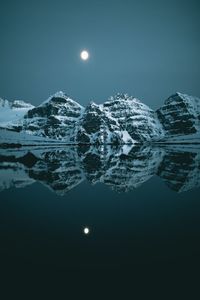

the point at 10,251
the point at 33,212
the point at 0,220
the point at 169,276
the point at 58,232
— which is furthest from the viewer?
the point at 33,212

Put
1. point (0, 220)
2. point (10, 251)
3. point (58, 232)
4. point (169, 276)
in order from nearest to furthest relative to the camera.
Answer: point (169, 276), point (10, 251), point (58, 232), point (0, 220)

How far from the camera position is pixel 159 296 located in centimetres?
576

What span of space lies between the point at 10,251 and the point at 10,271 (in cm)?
134

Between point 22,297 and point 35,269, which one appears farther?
point 35,269

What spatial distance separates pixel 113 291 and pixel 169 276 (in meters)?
1.78

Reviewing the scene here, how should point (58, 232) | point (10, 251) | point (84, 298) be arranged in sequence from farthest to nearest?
point (58, 232) < point (10, 251) < point (84, 298)

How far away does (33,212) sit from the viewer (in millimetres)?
12984

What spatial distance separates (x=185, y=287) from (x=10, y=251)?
5.93 metres

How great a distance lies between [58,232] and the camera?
9836 millimetres

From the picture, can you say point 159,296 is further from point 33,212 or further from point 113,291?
point 33,212

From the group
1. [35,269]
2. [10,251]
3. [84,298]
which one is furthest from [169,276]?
[10,251]

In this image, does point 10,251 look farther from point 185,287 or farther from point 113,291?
point 185,287

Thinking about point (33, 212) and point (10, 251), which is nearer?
point (10, 251)

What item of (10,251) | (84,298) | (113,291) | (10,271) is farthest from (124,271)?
(10,251)
